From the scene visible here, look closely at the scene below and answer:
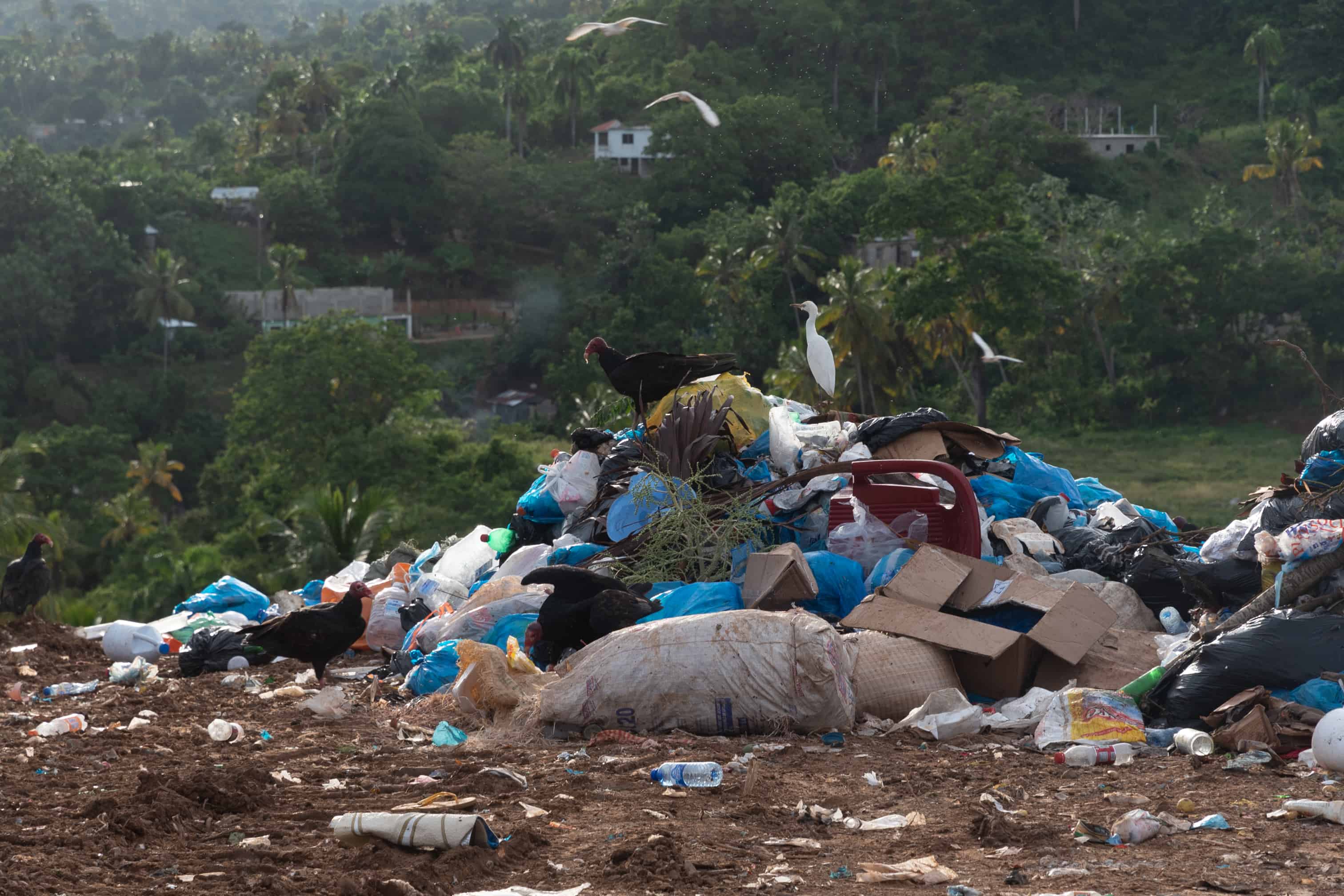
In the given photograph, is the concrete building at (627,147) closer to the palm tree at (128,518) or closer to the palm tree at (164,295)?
the palm tree at (164,295)

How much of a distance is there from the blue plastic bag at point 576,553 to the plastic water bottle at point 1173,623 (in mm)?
2258

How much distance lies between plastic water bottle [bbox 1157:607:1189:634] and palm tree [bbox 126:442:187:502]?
2472 cm

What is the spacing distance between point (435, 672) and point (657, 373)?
1.97 meters

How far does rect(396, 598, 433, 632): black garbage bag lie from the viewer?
6.18 m

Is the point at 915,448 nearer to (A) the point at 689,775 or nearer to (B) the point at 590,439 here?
(B) the point at 590,439

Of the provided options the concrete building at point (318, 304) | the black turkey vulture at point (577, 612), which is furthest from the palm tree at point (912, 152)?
the black turkey vulture at point (577, 612)

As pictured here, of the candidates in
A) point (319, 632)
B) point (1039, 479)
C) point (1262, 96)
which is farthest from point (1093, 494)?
point (1262, 96)

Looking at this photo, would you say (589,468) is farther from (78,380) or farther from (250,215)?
(250,215)

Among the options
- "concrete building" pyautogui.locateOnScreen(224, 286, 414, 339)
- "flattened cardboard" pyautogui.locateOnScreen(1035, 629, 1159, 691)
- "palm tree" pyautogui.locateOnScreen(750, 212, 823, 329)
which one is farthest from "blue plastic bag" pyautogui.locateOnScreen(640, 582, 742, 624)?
"concrete building" pyautogui.locateOnScreen(224, 286, 414, 339)

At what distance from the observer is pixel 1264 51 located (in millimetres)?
39531

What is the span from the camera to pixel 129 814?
320cm

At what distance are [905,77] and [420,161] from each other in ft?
53.2

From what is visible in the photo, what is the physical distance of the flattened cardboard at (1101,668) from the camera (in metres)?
4.43

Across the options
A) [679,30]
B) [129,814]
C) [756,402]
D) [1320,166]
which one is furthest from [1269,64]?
[129,814]
